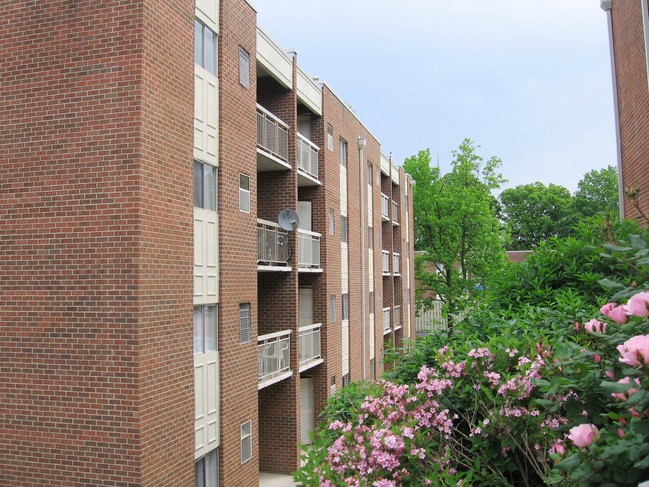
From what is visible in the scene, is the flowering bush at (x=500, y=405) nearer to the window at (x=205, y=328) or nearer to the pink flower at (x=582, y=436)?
the pink flower at (x=582, y=436)

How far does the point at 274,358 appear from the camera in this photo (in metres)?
15.9

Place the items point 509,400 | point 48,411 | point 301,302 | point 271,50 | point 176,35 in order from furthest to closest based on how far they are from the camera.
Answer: point 301,302 → point 271,50 → point 176,35 → point 48,411 → point 509,400

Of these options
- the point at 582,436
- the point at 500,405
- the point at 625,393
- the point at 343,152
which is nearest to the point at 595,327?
the point at 625,393

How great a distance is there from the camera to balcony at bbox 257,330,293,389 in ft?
49.3

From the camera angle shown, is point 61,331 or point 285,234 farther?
point 285,234

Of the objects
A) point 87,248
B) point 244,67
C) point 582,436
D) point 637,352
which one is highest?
point 244,67

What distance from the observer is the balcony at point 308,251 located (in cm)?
1827

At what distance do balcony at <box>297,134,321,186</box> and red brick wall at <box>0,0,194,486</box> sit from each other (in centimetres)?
817

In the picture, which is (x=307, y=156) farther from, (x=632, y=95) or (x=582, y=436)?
(x=582, y=436)

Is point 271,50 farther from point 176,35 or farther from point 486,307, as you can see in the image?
point 486,307

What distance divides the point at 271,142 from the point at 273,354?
590cm

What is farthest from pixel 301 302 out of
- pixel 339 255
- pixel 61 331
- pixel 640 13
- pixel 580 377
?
pixel 580 377

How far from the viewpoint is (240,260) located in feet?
44.1

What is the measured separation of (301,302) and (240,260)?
7576 mm
